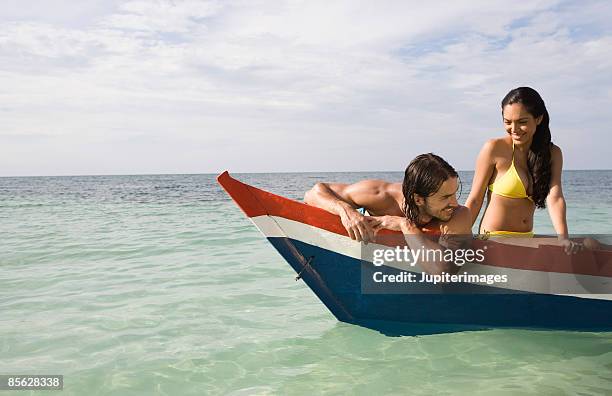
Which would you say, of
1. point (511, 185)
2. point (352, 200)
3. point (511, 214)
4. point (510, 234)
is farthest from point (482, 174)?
point (352, 200)

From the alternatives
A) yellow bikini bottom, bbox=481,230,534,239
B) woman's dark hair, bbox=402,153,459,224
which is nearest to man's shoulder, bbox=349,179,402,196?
woman's dark hair, bbox=402,153,459,224

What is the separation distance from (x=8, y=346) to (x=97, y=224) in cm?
979

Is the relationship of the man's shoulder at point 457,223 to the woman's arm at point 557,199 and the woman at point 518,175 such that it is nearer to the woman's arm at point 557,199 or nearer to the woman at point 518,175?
the woman at point 518,175

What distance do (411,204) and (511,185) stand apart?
85cm

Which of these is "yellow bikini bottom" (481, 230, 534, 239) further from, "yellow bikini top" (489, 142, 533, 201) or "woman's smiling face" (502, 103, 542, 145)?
"woman's smiling face" (502, 103, 542, 145)

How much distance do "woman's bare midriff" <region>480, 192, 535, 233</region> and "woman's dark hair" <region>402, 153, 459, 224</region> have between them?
29.2 inches

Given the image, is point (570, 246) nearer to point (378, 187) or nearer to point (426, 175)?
point (426, 175)

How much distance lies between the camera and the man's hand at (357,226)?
3.45m

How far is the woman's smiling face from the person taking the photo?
137 inches

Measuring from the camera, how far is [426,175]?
3.12m

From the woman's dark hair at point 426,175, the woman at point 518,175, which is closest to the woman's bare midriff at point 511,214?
the woman at point 518,175

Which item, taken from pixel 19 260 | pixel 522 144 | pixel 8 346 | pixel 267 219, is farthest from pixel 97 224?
pixel 522 144

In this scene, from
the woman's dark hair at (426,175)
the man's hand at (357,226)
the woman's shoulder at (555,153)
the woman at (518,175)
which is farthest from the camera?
the woman's shoulder at (555,153)

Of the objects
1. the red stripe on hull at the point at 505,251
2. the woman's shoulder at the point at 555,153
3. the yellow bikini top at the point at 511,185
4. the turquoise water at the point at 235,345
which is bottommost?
the turquoise water at the point at 235,345
